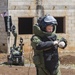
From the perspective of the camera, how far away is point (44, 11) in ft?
60.7

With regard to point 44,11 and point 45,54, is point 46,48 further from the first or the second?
point 44,11

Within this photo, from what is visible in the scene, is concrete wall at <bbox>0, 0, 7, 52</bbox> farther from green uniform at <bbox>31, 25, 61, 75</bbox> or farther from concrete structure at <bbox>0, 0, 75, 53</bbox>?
green uniform at <bbox>31, 25, 61, 75</bbox>

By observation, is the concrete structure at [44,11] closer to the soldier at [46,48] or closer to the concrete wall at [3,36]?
the concrete wall at [3,36]

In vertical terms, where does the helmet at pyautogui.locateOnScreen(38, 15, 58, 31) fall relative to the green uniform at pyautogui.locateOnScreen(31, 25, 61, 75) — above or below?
above

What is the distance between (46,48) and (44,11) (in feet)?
45.5

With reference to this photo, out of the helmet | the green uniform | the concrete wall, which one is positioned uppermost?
the helmet

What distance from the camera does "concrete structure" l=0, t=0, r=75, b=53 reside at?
1823 cm

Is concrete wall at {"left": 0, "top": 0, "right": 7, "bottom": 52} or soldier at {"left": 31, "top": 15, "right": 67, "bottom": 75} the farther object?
concrete wall at {"left": 0, "top": 0, "right": 7, "bottom": 52}

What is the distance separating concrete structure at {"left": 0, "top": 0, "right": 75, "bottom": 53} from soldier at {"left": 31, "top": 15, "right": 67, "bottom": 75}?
524 inches

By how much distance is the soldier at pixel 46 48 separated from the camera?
475 centimetres

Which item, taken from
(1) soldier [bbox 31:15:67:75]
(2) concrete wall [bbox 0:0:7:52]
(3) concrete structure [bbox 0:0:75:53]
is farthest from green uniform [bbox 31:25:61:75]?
(2) concrete wall [bbox 0:0:7:52]

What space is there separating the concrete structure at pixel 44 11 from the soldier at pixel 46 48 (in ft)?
43.6

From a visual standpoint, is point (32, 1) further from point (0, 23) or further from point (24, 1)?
point (0, 23)

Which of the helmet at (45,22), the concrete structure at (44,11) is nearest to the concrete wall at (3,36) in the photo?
the concrete structure at (44,11)
